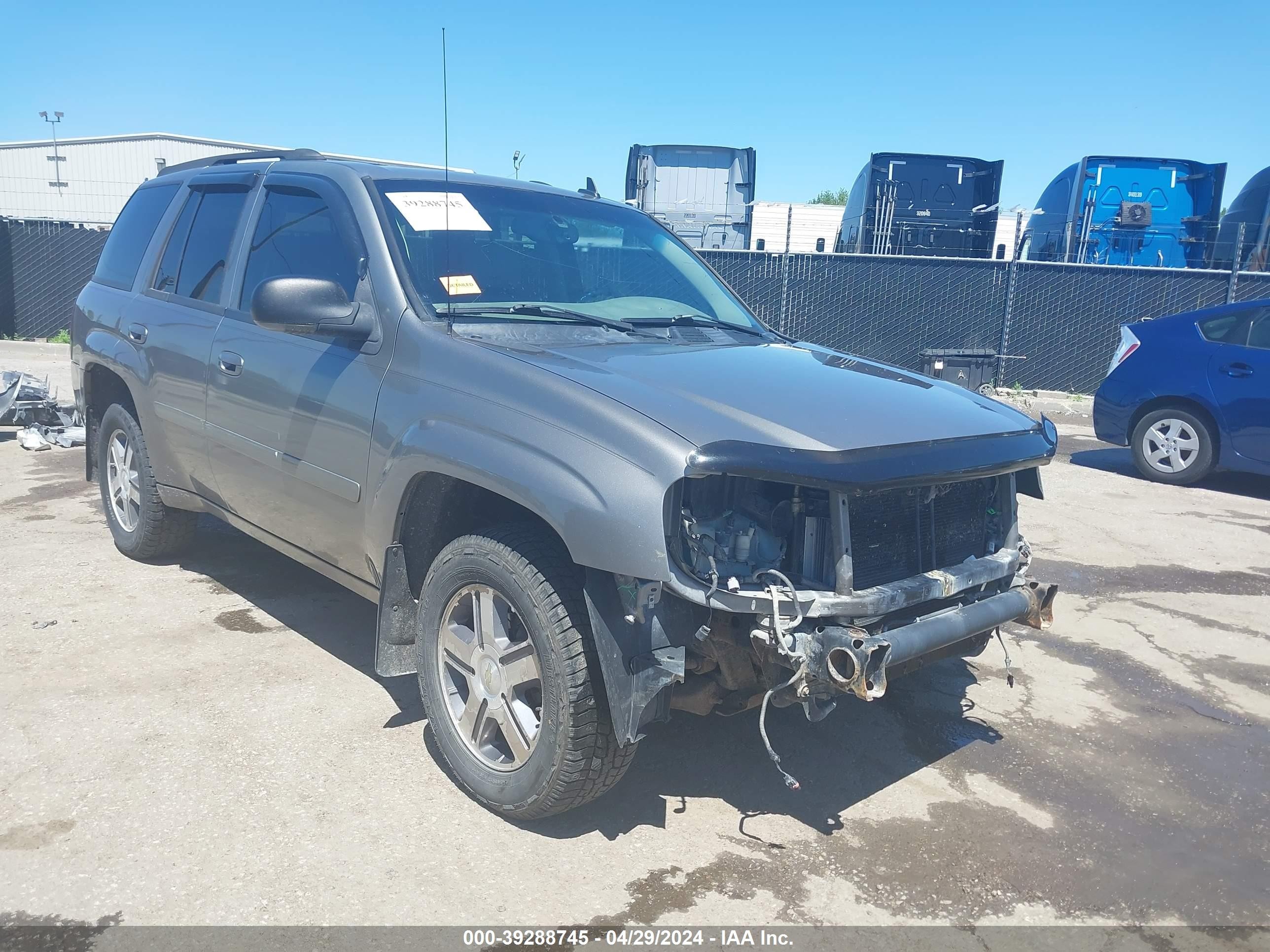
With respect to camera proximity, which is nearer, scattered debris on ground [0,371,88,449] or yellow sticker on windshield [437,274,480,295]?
yellow sticker on windshield [437,274,480,295]

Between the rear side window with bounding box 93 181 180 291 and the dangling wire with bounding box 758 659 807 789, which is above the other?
the rear side window with bounding box 93 181 180 291

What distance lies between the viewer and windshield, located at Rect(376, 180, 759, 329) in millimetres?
3496

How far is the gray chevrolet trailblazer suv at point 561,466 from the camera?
263cm

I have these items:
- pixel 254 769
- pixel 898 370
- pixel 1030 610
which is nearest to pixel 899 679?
pixel 1030 610

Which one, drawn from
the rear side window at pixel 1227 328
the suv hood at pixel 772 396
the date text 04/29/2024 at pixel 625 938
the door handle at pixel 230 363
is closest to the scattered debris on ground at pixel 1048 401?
the rear side window at pixel 1227 328

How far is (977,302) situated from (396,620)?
11867 millimetres

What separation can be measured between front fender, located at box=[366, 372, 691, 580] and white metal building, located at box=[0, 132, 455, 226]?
23691 mm

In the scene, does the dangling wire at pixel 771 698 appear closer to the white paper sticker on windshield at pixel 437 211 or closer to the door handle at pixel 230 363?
the white paper sticker on windshield at pixel 437 211

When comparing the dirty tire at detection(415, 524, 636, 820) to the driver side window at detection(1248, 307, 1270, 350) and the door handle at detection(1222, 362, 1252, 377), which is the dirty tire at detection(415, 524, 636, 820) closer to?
the door handle at detection(1222, 362, 1252, 377)

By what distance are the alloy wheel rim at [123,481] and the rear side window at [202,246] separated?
3.15 ft

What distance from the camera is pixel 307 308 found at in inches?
128

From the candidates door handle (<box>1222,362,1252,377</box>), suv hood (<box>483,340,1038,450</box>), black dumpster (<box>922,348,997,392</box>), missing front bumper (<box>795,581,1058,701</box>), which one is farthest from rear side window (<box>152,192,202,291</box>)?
black dumpster (<box>922,348,997,392</box>)

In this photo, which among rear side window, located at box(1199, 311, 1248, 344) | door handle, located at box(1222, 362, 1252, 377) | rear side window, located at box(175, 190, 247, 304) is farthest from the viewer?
rear side window, located at box(1199, 311, 1248, 344)

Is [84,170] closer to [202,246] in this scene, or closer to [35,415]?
[35,415]
